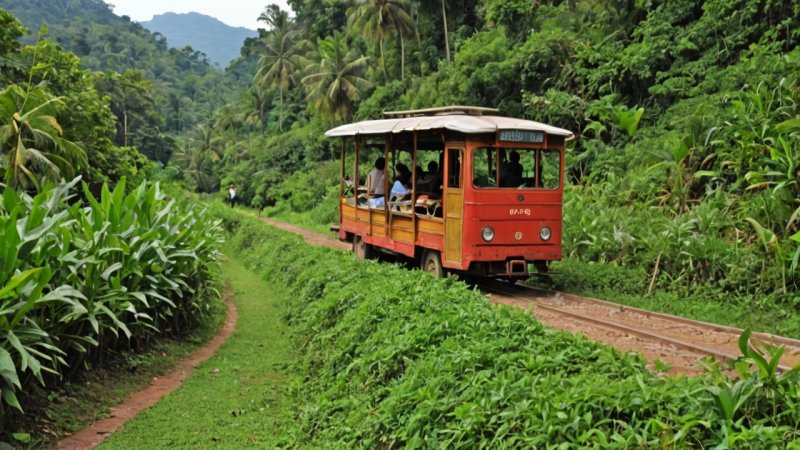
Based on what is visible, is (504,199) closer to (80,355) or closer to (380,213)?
(380,213)

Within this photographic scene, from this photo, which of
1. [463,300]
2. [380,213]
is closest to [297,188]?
[380,213]

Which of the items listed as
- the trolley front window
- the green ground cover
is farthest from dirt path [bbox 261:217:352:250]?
the green ground cover

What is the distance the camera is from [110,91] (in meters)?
49.9

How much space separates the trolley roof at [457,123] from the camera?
994 cm

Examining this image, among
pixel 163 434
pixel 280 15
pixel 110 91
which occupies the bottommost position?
pixel 163 434

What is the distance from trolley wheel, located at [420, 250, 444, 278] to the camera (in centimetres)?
1102

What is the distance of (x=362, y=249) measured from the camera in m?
14.2

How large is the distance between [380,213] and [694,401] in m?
9.18

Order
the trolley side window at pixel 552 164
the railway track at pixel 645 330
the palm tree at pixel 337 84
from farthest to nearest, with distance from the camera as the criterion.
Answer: the palm tree at pixel 337 84 < the trolley side window at pixel 552 164 < the railway track at pixel 645 330

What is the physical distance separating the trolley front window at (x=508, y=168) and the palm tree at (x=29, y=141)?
8.19m

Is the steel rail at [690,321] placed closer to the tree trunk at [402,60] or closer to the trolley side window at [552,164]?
the trolley side window at [552,164]

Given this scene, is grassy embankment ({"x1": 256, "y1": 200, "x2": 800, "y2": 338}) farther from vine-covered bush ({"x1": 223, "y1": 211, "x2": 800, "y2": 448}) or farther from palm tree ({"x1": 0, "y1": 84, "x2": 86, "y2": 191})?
palm tree ({"x1": 0, "y1": 84, "x2": 86, "y2": 191})

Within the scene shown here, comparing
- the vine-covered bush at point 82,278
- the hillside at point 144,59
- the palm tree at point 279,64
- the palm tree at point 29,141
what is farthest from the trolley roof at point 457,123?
the hillside at point 144,59

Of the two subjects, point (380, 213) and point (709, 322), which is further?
point (380, 213)
